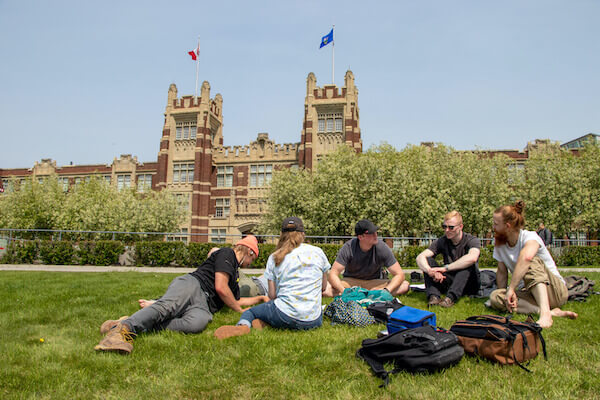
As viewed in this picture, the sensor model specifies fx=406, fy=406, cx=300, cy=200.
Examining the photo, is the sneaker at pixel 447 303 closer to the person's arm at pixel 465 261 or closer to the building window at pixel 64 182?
the person's arm at pixel 465 261

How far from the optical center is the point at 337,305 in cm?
530

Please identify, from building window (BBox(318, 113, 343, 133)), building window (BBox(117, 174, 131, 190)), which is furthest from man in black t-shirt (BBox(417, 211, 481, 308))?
building window (BBox(117, 174, 131, 190))

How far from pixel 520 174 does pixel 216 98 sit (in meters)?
31.0

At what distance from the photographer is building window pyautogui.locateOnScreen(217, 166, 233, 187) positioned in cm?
4147

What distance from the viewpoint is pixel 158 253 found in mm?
17375

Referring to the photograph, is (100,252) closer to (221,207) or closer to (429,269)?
(429,269)

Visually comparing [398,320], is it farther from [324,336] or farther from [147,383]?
[147,383]

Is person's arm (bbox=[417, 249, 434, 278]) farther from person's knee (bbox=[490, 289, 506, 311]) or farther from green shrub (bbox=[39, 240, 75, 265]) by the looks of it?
green shrub (bbox=[39, 240, 75, 265])

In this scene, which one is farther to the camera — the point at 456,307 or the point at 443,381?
the point at 456,307

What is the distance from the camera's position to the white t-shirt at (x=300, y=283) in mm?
4785

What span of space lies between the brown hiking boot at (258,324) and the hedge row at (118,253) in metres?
12.3

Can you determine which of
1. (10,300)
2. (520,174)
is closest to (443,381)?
(10,300)

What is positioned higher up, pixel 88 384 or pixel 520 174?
pixel 520 174

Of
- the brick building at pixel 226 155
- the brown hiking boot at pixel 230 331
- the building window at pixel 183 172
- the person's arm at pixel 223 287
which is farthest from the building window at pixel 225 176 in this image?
the brown hiking boot at pixel 230 331
